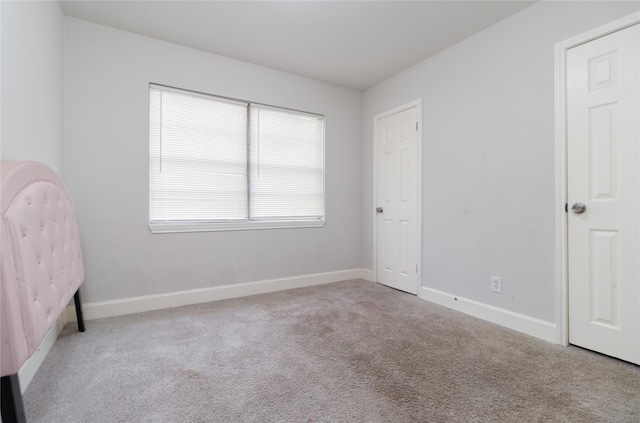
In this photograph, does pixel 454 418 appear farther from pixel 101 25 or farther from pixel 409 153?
pixel 101 25

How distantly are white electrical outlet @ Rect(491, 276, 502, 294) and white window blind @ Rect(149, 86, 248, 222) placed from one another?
243cm

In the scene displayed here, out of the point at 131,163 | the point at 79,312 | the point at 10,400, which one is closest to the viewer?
the point at 10,400

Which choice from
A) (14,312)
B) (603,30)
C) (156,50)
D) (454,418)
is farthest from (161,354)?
(603,30)

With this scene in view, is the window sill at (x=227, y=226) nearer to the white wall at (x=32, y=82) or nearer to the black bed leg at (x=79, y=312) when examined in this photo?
the black bed leg at (x=79, y=312)

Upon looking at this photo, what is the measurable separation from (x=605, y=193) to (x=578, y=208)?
0.53ft

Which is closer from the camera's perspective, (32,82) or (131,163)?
(32,82)

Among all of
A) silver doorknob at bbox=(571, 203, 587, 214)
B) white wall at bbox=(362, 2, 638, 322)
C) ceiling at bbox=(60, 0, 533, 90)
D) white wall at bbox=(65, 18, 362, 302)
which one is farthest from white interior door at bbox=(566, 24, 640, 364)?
white wall at bbox=(65, 18, 362, 302)

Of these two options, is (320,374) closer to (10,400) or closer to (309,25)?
(10,400)

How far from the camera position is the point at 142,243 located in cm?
264

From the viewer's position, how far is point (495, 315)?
2.40 metres

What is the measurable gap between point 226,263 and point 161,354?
1222 millimetres

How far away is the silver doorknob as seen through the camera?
1.94 meters

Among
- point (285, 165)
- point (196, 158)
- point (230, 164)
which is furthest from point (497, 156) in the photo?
point (196, 158)

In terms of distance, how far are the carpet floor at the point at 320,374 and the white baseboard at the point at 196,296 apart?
11 cm
